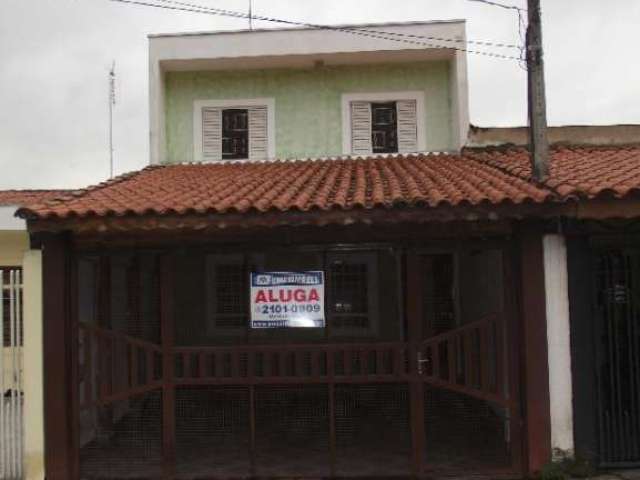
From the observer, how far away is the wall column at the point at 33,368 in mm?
7031

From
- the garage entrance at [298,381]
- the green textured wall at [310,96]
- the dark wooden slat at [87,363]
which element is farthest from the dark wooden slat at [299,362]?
the green textured wall at [310,96]

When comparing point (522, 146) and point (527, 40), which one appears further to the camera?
point (522, 146)

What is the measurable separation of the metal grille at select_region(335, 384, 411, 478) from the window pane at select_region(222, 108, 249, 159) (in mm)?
5903

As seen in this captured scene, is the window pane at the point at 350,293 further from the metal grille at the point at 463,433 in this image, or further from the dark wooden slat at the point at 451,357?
the metal grille at the point at 463,433

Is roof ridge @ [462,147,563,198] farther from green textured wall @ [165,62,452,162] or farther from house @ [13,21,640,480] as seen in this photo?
green textured wall @ [165,62,452,162]

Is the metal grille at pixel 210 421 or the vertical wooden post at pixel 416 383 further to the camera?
the metal grille at pixel 210 421

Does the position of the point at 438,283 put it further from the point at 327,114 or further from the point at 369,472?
the point at 327,114

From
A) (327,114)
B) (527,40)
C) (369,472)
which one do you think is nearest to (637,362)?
(369,472)

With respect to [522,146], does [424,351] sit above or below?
below

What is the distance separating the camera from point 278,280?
23.6ft

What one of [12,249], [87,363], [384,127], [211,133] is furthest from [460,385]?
[211,133]

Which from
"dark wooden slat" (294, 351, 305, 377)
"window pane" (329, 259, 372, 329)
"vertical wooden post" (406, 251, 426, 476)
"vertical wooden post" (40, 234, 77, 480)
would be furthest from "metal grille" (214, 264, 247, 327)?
"vertical wooden post" (406, 251, 426, 476)

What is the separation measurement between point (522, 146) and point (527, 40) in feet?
13.1

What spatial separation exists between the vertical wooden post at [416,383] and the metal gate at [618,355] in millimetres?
1791
